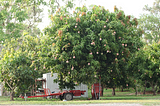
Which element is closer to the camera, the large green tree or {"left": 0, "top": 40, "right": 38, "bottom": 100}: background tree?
the large green tree

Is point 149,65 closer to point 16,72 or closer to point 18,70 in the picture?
point 18,70

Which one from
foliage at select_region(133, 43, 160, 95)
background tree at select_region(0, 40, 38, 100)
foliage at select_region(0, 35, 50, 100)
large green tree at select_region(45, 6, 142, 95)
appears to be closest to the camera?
large green tree at select_region(45, 6, 142, 95)

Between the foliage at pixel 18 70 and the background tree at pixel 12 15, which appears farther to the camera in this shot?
the background tree at pixel 12 15

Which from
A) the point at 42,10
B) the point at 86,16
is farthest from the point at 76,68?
the point at 42,10

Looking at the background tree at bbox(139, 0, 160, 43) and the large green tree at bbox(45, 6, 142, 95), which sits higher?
the background tree at bbox(139, 0, 160, 43)

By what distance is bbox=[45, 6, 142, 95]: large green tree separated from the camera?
2038 cm

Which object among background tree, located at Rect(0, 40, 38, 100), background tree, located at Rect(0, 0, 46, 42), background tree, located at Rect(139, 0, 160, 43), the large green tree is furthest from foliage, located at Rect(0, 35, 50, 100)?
background tree, located at Rect(139, 0, 160, 43)

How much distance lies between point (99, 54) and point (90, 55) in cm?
140

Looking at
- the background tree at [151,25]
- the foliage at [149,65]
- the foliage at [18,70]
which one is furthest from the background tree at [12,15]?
the background tree at [151,25]

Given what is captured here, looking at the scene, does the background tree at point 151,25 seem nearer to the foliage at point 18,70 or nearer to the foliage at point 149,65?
the foliage at point 149,65

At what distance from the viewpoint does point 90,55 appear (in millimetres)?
20281

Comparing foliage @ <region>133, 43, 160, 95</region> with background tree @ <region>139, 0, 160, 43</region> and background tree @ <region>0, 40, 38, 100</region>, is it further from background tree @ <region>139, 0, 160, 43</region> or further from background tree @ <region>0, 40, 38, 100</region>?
background tree @ <region>139, 0, 160, 43</region>

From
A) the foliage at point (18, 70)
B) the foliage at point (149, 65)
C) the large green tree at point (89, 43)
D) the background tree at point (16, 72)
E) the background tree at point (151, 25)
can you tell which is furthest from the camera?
the background tree at point (151, 25)

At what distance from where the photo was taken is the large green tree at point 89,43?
2038 centimetres
